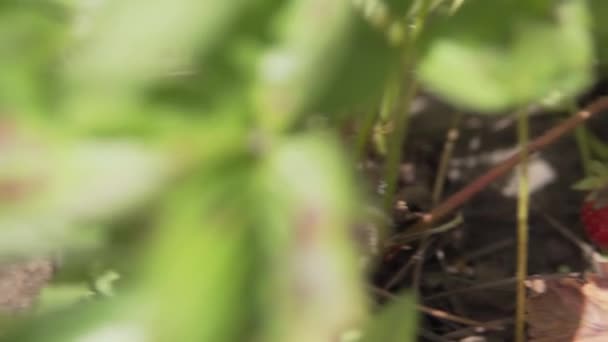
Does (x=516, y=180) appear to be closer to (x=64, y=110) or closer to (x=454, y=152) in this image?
(x=454, y=152)

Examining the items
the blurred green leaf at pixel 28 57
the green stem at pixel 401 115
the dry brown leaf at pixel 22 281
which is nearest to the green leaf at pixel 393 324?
the green stem at pixel 401 115

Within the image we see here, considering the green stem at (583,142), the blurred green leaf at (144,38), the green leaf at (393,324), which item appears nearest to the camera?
the blurred green leaf at (144,38)

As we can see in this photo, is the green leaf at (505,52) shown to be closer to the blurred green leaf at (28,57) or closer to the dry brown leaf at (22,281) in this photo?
the blurred green leaf at (28,57)

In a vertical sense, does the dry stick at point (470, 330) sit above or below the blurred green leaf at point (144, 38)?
below

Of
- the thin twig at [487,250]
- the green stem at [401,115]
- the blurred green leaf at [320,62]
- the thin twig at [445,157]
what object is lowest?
the blurred green leaf at [320,62]

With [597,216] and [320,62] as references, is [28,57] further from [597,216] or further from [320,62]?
[597,216]

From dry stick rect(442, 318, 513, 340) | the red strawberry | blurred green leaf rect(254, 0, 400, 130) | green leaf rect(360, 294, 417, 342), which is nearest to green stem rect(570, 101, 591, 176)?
the red strawberry

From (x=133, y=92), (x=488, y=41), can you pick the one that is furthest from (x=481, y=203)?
(x=133, y=92)
